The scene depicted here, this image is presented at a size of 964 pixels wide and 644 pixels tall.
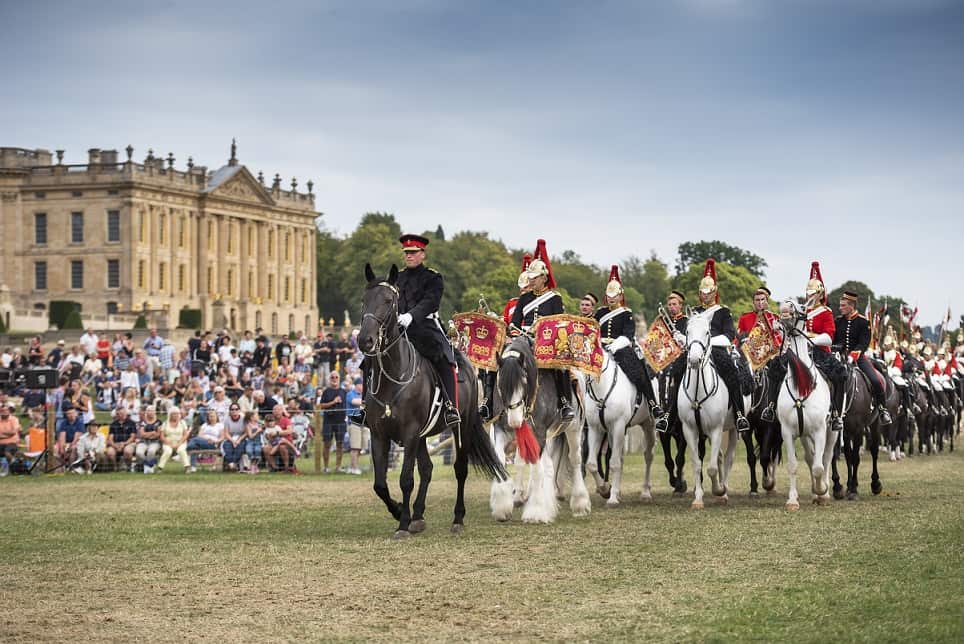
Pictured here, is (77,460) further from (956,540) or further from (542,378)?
(956,540)

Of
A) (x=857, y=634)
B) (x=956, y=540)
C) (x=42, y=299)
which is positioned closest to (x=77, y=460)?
(x=956, y=540)

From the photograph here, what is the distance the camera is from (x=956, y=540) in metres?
14.5

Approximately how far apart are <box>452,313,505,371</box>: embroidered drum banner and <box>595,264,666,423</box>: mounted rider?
2365mm

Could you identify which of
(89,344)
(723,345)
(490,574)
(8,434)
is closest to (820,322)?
(723,345)

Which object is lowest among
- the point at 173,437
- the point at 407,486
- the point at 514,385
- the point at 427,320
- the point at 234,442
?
the point at 407,486

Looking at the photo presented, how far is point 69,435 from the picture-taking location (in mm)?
30391

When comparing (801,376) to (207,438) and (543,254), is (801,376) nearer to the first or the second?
(543,254)

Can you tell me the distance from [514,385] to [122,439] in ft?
55.3

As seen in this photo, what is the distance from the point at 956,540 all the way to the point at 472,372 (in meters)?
6.08

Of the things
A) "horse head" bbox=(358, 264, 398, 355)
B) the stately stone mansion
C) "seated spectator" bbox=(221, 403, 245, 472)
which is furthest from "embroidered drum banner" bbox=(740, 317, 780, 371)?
the stately stone mansion

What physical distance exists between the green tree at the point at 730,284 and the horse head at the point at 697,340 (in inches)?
3334

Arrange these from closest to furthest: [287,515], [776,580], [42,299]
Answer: [776,580] < [287,515] < [42,299]

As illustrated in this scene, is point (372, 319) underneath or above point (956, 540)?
above

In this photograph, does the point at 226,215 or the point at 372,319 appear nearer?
the point at 372,319
